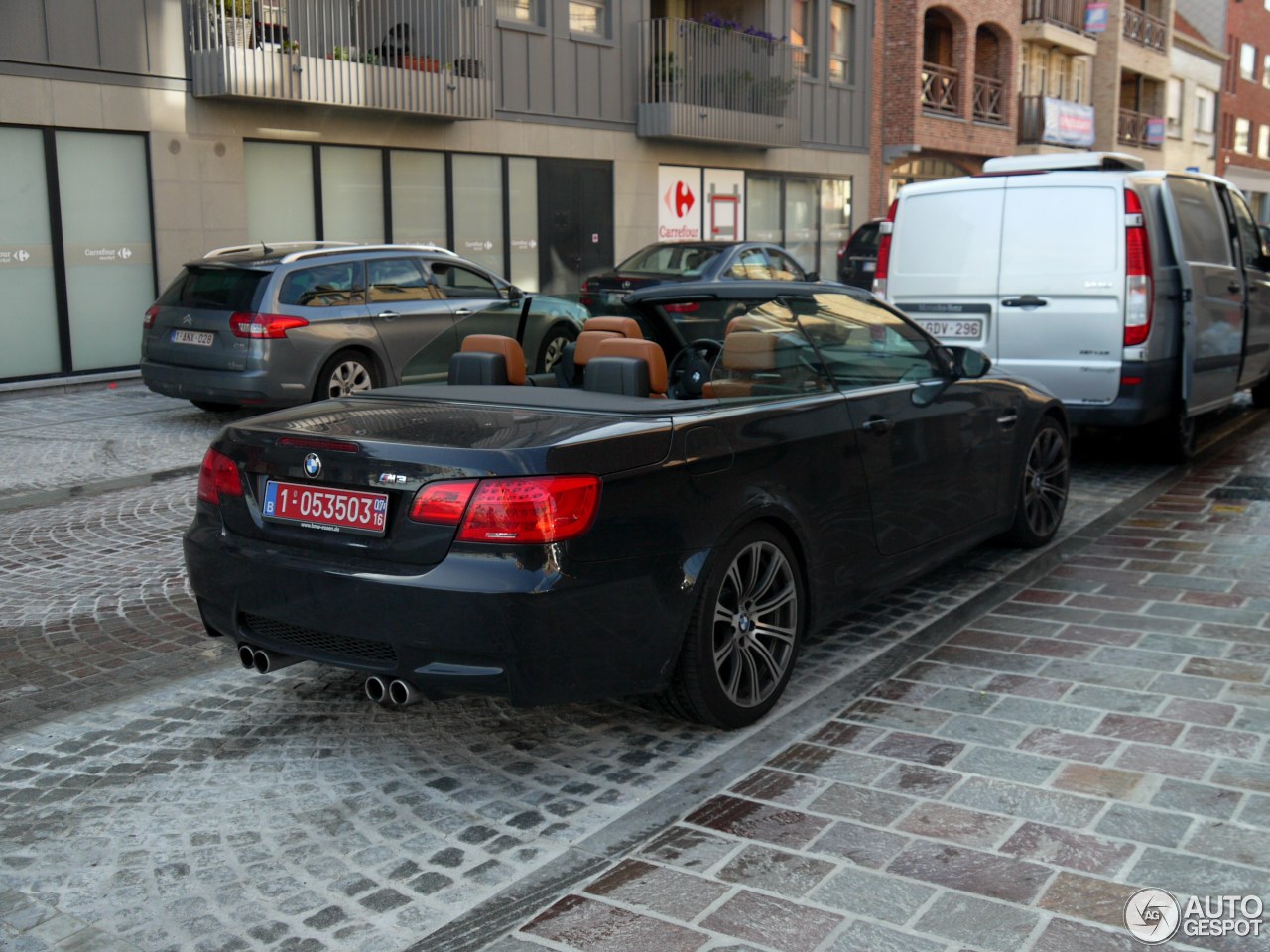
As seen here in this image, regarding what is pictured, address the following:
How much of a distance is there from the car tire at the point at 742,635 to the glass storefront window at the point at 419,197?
14.8 m

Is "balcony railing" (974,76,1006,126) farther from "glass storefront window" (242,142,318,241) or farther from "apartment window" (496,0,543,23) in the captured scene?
"glass storefront window" (242,142,318,241)

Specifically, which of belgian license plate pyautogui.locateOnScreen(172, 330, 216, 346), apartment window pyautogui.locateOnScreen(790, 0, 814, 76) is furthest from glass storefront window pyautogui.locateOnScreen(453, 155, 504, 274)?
apartment window pyautogui.locateOnScreen(790, 0, 814, 76)

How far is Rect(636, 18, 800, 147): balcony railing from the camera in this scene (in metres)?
22.6

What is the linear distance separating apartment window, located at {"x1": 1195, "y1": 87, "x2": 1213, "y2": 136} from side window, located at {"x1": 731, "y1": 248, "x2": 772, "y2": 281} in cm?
4000

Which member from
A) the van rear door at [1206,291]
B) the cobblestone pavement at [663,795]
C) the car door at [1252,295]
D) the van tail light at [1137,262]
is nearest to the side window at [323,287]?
the cobblestone pavement at [663,795]

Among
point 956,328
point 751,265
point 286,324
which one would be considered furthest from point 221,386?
point 751,265

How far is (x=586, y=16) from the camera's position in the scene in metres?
21.6

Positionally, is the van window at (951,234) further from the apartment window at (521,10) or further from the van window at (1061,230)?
the apartment window at (521,10)

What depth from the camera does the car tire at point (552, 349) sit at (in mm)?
5566

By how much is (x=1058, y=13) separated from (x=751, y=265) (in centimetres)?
2430

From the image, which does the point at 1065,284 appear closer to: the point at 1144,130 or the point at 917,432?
the point at 917,432

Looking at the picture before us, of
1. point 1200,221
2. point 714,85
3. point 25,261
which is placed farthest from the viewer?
point 714,85

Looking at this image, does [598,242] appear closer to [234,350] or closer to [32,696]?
[234,350]

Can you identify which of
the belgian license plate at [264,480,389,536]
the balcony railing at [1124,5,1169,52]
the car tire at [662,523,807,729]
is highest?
the balcony railing at [1124,5,1169,52]
